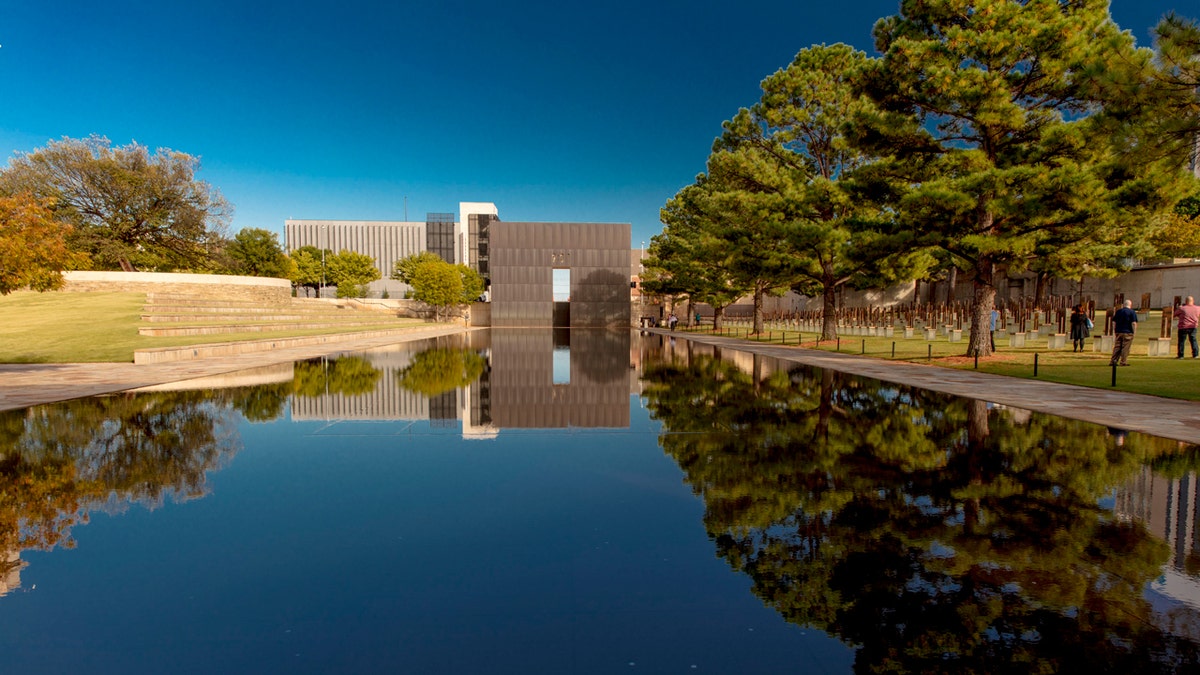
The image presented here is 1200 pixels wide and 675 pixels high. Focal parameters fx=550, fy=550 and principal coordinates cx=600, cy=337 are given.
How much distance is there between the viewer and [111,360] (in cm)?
1761

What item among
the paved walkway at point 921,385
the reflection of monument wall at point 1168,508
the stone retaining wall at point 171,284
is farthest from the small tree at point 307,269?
the reflection of monument wall at point 1168,508

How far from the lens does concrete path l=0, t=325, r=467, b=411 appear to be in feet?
36.0

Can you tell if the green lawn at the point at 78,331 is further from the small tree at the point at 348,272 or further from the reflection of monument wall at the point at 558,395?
the small tree at the point at 348,272

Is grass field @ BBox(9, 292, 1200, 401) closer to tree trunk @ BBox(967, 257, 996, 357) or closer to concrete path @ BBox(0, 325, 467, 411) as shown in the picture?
tree trunk @ BBox(967, 257, 996, 357)

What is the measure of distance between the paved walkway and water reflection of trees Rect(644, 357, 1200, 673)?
1.34 meters

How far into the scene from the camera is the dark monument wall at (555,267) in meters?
59.4

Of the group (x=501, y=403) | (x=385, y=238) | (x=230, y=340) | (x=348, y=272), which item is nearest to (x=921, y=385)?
(x=501, y=403)

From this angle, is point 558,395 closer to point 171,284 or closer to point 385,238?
point 171,284

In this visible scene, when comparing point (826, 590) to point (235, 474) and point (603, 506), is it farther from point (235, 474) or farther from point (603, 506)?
point (235, 474)

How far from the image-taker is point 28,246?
490 inches

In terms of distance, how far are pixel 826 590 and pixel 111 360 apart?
2216cm

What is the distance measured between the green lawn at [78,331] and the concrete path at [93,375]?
1.93 meters

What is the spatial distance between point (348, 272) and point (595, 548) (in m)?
93.7

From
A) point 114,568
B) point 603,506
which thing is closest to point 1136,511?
point 603,506
